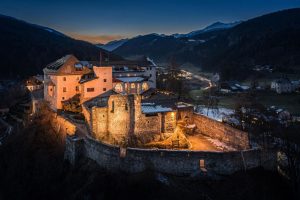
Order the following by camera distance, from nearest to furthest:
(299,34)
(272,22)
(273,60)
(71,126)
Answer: (71,126)
(273,60)
(299,34)
(272,22)

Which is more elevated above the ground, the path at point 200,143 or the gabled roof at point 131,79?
the gabled roof at point 131,79

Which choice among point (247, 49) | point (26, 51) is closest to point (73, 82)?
point (26, 51)

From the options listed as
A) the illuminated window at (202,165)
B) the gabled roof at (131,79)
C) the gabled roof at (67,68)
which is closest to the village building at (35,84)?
the gabled roof at (67,68)

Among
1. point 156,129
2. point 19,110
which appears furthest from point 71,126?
point 19,110

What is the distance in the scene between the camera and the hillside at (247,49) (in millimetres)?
104625

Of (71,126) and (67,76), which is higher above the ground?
(67,76)

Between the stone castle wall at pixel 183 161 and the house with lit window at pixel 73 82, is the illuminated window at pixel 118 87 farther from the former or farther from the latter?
the stone castle wall at pixel 183 161

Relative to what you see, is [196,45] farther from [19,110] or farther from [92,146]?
[92,146]

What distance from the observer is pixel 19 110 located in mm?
48781

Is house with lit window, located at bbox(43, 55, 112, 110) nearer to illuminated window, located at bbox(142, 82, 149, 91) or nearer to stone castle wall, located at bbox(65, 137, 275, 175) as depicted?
illuminated window, located at bbox(142, 82, 149, 91)

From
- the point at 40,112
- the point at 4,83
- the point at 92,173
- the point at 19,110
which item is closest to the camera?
the point at 92,173

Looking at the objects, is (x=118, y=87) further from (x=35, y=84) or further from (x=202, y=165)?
(x=202, y=165)

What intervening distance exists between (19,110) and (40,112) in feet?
37.3

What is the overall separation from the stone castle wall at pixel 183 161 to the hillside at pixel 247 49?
74473 millimetres
